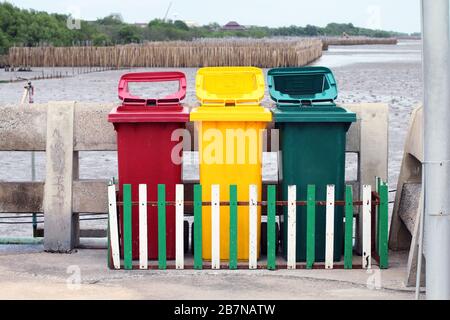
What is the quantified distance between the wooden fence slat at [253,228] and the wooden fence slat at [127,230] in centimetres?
82

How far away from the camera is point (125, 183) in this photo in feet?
23.0

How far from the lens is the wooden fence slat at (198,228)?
271 inches

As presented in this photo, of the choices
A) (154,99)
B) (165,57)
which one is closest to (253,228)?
(154,99)

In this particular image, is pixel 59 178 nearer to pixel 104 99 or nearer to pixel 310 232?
pixel 310 232

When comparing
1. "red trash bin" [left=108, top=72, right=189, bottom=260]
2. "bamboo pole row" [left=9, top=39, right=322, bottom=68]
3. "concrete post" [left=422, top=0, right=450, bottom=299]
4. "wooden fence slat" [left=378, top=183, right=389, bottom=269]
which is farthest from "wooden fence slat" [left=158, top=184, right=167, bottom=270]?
"bamboo pole row" [left=9, top=39, right=322, bottom=68]

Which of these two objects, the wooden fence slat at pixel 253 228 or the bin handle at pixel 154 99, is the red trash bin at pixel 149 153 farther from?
the wooden fence slat at pixel 253 228

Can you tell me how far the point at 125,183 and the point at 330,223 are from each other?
1444 mm

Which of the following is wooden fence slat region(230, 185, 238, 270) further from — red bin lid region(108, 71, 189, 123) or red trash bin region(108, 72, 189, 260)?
red bin lid region(108, 71, 189, 123)

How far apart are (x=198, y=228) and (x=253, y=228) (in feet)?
1.25

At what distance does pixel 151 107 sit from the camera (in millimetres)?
7176

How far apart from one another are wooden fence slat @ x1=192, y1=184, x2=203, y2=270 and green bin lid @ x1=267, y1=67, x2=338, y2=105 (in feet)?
3.34

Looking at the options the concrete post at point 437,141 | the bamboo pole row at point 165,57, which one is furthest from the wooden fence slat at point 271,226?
the bamboo pole row at point 165,57

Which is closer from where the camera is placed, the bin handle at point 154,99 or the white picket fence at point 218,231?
the white picket fence at point 218,231

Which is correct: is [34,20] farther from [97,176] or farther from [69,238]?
[69,238]
